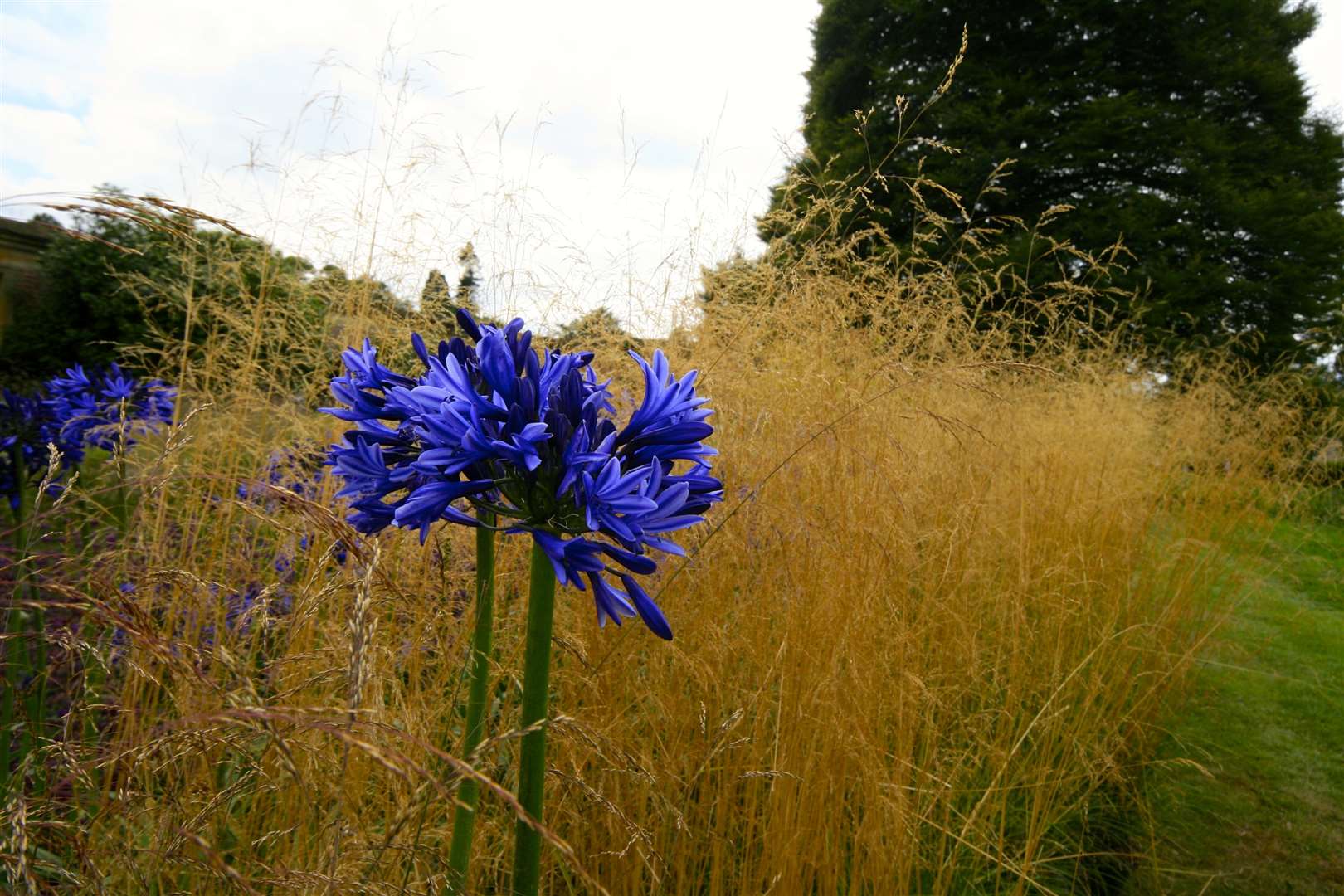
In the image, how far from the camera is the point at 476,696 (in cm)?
84

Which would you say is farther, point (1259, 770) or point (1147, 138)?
Result: point (1147, 138)

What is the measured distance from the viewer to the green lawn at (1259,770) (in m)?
2.46

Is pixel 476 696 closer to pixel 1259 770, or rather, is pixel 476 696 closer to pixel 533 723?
pixel 533 723

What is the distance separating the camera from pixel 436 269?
3.15 meters

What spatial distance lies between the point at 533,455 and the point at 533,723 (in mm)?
272

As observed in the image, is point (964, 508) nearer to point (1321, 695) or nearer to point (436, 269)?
point (436, 269)

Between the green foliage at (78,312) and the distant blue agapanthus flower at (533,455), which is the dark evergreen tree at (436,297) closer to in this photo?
the distant blue agapanthus flower at (533,455)

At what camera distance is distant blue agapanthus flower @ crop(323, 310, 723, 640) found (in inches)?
31.0

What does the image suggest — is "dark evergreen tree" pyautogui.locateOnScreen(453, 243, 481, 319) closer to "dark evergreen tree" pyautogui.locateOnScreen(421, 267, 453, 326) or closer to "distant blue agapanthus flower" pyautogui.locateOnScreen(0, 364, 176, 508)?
"dark evergreen tree" pyautogui.locateOnScreen(421, 267, 453, 326)

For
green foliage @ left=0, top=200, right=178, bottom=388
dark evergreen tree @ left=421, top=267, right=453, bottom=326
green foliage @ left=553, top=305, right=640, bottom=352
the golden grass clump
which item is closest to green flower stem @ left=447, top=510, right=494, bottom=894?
the golden grass clump

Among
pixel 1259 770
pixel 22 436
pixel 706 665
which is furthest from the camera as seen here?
pixel 1259 770

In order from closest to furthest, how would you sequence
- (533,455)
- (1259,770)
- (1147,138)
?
(533,455) → (1259,770) → (1147,138)

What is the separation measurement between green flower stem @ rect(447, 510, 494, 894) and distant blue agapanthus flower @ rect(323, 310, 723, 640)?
0.17 feet

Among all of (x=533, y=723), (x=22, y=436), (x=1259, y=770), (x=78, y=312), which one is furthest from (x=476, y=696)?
(x=78, y=312)
